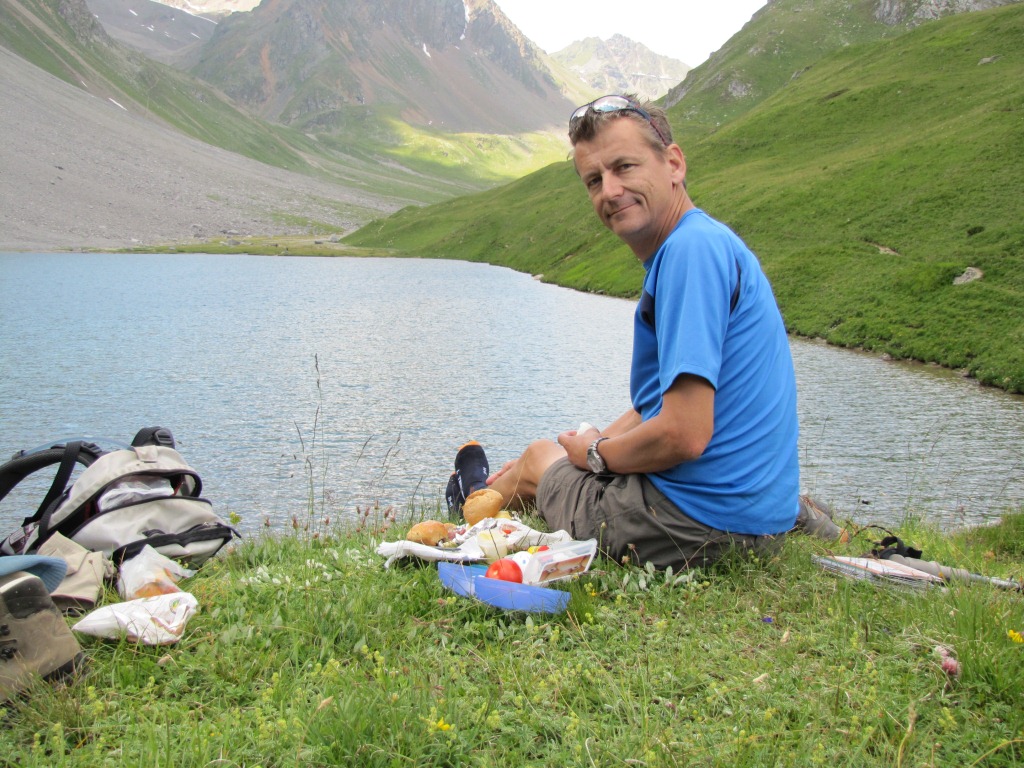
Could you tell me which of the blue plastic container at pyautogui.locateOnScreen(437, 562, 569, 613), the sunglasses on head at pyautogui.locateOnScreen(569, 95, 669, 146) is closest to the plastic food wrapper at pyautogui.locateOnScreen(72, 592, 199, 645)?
the blue plastic container at pyautogui.locateOnScreen(437, 562, 569, 613)

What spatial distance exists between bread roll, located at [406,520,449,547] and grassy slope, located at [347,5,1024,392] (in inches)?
1027

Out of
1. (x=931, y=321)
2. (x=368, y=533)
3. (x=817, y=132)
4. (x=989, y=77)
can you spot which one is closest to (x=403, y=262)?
(x=817, y=132)

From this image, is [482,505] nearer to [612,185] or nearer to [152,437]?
[152,437]

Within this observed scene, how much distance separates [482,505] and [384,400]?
15.7 m

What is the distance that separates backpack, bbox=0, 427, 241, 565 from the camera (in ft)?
21.5

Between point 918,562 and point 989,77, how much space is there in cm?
7978

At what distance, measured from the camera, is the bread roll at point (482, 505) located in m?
7.79

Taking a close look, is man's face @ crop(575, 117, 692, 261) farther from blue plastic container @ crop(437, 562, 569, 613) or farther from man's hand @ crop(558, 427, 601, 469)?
blue plastic container @ crop(437, 562, 569, 613)

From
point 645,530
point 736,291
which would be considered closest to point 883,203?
point 736,291

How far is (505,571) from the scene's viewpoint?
5.63m

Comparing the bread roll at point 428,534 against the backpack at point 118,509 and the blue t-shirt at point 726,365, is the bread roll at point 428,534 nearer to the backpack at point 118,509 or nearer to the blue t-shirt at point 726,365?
the backpack at point 118,509

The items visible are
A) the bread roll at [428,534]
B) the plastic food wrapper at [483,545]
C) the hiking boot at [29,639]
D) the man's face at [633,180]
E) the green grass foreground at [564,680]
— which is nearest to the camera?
the green grass foreground at [564,680]

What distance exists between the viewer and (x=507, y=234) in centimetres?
11456

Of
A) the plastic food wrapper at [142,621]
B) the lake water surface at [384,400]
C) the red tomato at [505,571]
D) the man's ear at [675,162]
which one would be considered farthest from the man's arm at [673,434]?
the lake water surface at [384,400]
